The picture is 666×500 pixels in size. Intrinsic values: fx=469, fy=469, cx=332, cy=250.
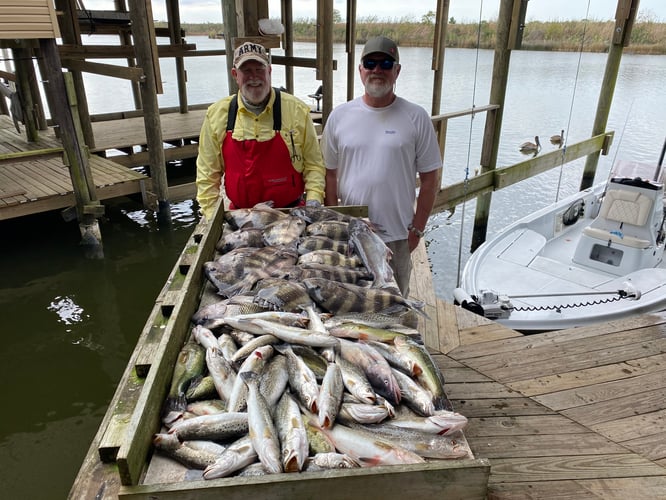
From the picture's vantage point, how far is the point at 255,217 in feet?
10.3

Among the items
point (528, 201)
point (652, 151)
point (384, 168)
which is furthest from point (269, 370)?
point (652, 151)

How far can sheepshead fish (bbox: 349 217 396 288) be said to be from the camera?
256cm

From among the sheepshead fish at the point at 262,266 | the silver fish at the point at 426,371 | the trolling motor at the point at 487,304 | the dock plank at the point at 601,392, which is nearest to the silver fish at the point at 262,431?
the silver fish at the point at 426,371

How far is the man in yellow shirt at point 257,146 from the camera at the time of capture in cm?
336

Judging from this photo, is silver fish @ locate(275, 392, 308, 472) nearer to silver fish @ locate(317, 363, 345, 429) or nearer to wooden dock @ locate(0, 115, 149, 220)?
silver fish @ locate(317, 363, 345, 429)

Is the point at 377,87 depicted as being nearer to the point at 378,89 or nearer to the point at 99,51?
the point at 378,89

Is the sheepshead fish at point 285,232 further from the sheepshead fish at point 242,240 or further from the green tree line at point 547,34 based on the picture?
the green tree line at point 547,34

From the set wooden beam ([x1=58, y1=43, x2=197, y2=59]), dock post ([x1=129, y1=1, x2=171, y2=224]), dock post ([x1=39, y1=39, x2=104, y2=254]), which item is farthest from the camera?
wooden beam ([x1=58, y1=43, x2=197, y2=59])

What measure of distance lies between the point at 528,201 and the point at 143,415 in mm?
13103

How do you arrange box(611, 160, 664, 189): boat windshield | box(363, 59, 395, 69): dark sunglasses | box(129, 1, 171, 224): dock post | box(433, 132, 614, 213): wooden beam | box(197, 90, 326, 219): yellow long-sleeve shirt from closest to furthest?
box(363, 59, 395, 69): dark sunglasses
box(197, 90, 326, 219): yellow long-sleeve shirt
box(611, 160, 664, 189): boat windshield
box(129, 1, 171, 224): dock post
box(433, 132, 614, 213): wooden beam

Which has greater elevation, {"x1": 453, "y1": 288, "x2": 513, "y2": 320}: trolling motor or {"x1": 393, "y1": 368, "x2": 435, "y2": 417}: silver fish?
{"x1": 393, "y1": 368, "x2": 435, "y2": 417}: silver fish

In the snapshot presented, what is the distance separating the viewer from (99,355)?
5961mm

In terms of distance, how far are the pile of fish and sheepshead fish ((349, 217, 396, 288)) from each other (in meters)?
0.01

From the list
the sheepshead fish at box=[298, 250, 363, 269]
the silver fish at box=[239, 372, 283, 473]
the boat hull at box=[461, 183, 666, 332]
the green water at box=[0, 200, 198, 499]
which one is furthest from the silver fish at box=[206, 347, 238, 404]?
the boat hull at box=[461, 183, 666, 332]
